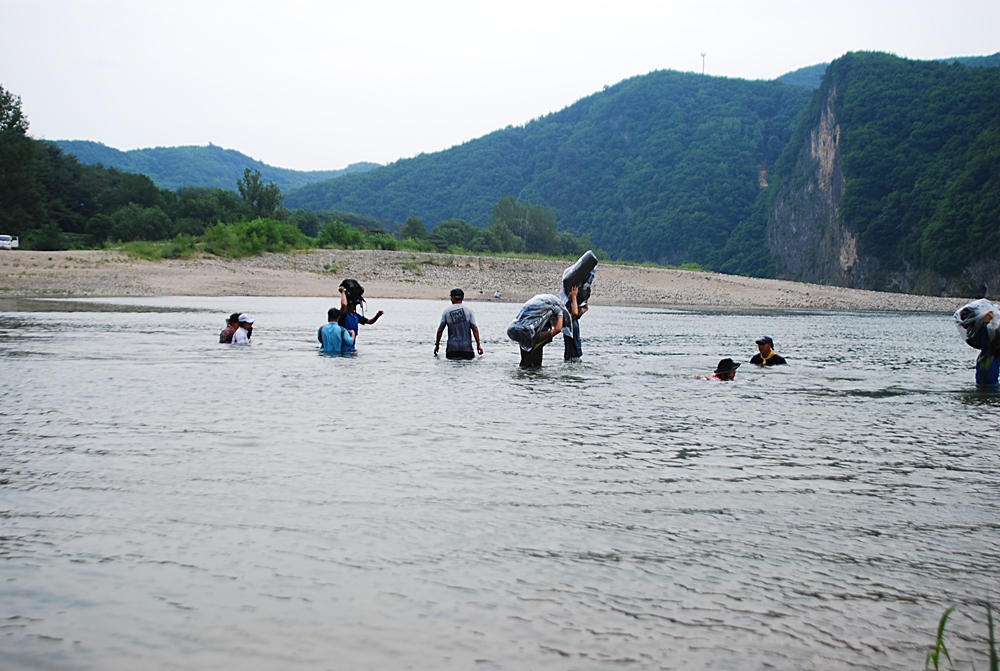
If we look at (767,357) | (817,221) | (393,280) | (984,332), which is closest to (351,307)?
(767,357)

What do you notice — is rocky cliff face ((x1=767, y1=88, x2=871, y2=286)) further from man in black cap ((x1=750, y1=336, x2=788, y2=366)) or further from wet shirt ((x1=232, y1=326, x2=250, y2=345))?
wet shirt ((x1=232, y1=326, x2=250, y2=345))

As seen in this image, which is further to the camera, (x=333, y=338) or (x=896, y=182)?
(x=896, y=182)

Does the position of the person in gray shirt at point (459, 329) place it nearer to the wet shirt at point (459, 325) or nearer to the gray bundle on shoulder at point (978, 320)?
the wet shirt at point (459, 325)

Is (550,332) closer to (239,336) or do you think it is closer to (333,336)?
(333,336)

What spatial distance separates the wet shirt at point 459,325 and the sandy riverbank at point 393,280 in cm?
2334

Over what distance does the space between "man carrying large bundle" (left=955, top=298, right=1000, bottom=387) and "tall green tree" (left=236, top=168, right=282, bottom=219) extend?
5916 cm

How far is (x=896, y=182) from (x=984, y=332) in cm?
9696

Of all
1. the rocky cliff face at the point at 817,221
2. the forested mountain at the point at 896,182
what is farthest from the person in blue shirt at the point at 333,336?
the rocky cliff face at the point at 817,221

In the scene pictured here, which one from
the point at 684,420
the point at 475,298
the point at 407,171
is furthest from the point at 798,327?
the point at 407,171

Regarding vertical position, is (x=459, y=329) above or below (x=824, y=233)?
below

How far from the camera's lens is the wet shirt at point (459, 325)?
14.3m

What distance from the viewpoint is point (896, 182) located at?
9906 cm

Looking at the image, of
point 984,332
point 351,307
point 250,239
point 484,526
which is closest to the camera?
point 484,526

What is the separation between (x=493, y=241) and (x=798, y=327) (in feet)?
201
